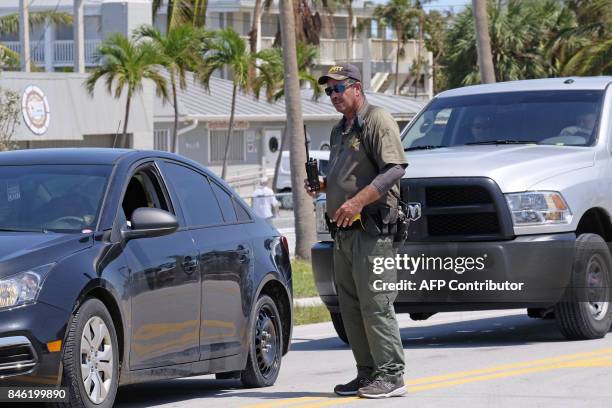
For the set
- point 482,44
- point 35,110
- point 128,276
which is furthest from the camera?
point 35,110

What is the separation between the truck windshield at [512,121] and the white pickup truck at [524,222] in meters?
0.03

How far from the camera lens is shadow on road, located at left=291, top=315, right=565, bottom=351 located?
1198 cm

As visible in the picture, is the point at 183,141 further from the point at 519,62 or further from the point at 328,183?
the point at 328,183

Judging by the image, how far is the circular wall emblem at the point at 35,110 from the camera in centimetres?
3262

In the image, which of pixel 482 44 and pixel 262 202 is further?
pixel 262 202

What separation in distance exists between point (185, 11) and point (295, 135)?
3298 centimetres

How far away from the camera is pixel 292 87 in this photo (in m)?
23.3

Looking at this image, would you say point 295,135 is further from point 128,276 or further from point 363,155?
point 128,276

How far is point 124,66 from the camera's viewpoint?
3506cm

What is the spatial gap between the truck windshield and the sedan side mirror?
16.5ft

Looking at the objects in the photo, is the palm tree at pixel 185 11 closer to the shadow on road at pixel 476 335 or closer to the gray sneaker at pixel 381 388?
the shadow on road at pixel 476 335

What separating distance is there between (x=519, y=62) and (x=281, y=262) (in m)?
44.5

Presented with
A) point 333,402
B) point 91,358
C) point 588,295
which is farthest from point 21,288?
point 588,295

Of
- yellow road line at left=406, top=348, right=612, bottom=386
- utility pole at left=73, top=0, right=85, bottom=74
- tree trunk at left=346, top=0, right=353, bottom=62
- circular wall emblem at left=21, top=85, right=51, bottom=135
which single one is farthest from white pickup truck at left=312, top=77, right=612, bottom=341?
tree trunk at left=346, top=0, right=353, bottom=62
